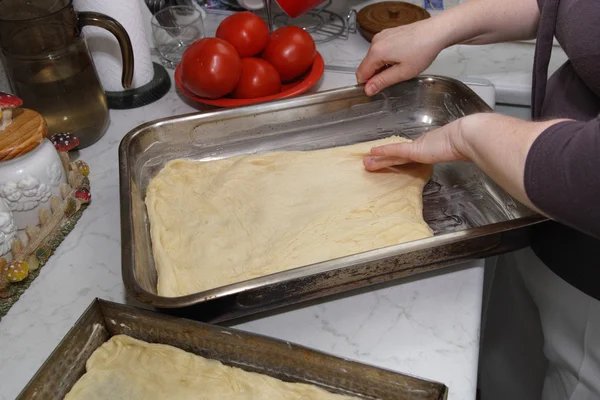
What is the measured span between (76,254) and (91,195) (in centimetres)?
17

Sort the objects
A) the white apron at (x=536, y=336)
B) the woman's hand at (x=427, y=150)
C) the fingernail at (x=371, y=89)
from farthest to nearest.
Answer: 1. the fingernail at (x=371, y=89)
2. the white apron at (x=536, y=336)
3. the woman's hand at (x=427, y=150)

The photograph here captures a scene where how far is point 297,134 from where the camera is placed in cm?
128

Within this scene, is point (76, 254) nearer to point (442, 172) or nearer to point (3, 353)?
point (3, 353)

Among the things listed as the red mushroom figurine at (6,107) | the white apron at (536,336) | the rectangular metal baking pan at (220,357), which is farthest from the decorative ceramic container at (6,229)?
the white apron at (536,336)

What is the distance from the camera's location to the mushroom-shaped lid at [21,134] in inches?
38.2

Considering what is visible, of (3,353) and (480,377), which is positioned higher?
(3,353)

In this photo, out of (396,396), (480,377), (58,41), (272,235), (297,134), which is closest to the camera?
(396,396)

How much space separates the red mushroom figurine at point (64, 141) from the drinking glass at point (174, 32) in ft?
1.59

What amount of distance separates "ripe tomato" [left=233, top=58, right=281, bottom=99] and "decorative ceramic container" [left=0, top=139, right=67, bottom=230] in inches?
18.3

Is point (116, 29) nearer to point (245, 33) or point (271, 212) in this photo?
point (245, 33)

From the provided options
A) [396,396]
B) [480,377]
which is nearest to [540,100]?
[396,396]

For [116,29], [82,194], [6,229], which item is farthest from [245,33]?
[6,229]

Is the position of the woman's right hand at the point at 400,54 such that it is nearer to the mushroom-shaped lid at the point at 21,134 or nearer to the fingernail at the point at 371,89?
the fingernail at the point at 371,89

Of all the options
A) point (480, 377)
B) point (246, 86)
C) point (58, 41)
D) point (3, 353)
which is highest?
point (58, 41)
